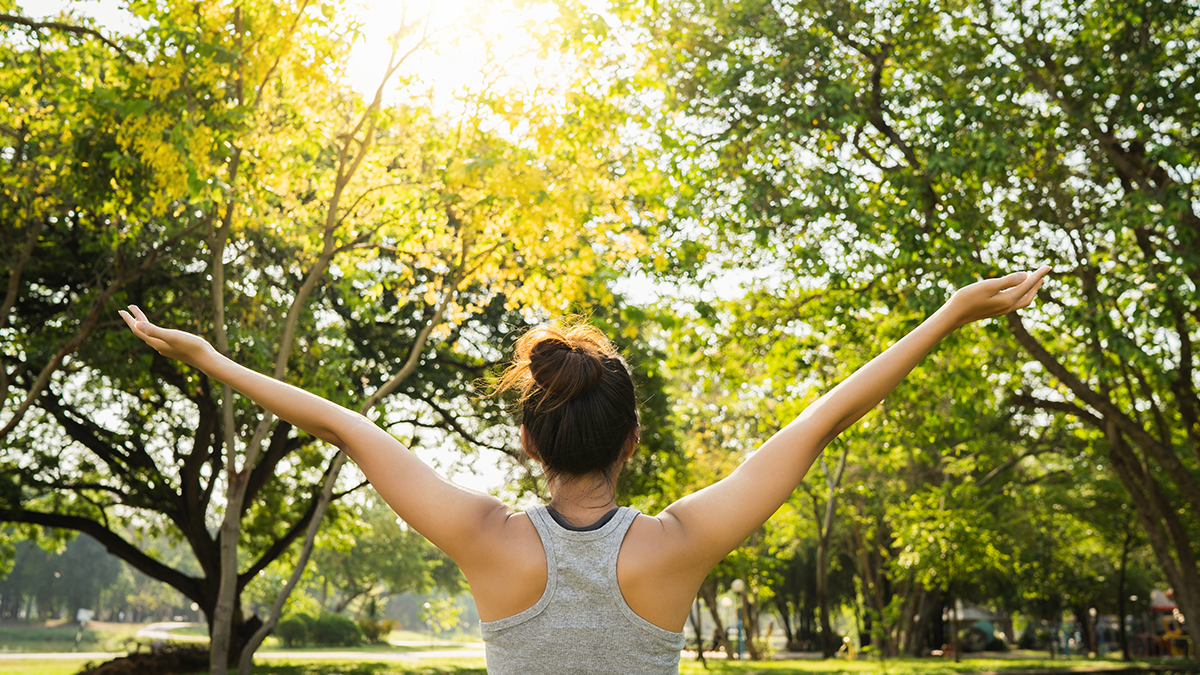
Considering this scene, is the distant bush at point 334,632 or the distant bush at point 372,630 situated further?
the distant bush at point 372,630

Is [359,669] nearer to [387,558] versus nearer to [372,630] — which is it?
[387,558]

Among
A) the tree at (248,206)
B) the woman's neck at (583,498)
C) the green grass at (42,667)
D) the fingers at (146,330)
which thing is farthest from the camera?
the green grass at (42,667)

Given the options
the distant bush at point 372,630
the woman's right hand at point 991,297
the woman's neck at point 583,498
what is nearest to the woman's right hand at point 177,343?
the woman's neck at point 583,498

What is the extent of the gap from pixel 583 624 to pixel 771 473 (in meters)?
0.44

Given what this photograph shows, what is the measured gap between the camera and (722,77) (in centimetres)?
1152

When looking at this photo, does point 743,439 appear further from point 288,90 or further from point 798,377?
point 288,90

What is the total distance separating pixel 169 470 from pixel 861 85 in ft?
52.2

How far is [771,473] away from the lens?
1595 mm

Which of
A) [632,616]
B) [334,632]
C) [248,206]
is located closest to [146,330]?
[632,616]

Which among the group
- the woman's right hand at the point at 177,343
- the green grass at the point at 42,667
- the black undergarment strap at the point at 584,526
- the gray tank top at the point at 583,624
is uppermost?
the woman's right hand at the point at 177,343

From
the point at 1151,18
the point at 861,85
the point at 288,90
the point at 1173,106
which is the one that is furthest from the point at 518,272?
the point at 1173,106

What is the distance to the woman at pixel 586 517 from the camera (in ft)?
5.18

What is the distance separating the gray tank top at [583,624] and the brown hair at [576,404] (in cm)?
17

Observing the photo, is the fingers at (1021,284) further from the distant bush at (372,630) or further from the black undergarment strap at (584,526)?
the distant bush at (372,630)
